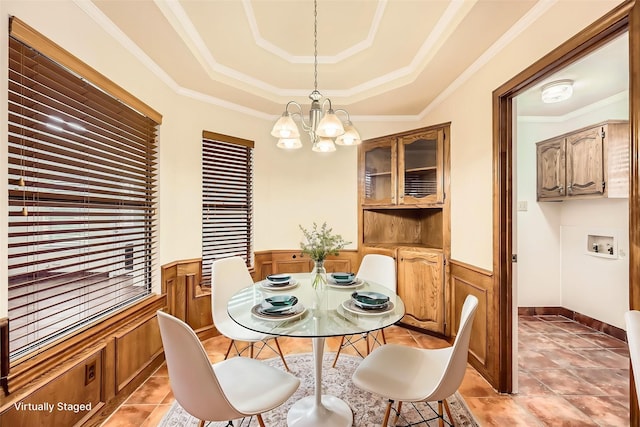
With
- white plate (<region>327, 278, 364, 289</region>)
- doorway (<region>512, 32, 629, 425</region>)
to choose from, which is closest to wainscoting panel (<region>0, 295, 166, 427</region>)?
white plate (<region>327, 278, 364, 289</region>)

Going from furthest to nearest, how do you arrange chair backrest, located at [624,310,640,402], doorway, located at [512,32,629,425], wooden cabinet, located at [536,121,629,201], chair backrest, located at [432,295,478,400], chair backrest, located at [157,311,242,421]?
wooden cabinet, located at [536,121,629,201] → doorway, located at [512,32,629,425] → chair backrest, located at [432,295,478,400] → chair backrest, located at [157,311,242,421] → chair backrest, located at [624,310,640,402]

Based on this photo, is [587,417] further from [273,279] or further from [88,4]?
[88,4]

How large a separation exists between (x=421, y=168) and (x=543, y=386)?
2098mm

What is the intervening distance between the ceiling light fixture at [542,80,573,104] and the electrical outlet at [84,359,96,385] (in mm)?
4172

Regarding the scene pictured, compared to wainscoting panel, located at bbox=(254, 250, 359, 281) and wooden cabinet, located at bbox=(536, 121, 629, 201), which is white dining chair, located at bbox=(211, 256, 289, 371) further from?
wooden cabinet, located at bbox=(536, 121, 629, 201)

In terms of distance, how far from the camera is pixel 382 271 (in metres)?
2.52

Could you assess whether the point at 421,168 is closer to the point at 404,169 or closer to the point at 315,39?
the point at 404,169

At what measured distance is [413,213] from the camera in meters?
3.62

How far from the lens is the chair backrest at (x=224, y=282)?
2.27 metres

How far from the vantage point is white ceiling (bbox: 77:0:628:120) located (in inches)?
70.7

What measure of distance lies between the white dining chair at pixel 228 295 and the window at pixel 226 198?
645mm

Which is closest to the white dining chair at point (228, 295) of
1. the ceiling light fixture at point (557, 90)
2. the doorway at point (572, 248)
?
the doorway at point (572, 248)

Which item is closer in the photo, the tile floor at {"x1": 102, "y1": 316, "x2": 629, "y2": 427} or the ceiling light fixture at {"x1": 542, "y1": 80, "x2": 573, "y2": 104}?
the tile floor at {"x1": 102, "y1": 316, "x2": 629, "y2": 427}

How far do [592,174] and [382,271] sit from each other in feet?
8.01
